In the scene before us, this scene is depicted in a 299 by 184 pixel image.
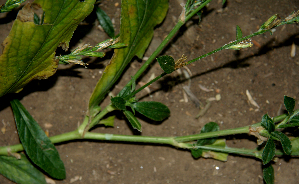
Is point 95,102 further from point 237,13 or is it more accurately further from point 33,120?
point 237,13

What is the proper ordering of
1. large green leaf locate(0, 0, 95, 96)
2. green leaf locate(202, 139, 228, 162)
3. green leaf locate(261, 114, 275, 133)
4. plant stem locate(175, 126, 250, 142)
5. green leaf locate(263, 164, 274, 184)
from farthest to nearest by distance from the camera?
green leaf locate(202, 139, 228, 162)
green leaf locate(263, 164, 274, 184)
plant stem locate(175, 126, 250, 142)
green leaf locate(261, 114, 275, 133)
large green leaf locate(0, 0, 95, 96)

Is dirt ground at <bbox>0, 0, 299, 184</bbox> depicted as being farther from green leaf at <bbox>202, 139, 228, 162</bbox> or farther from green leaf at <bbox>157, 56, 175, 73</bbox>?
green leaf at <bbox>157, 56, 175, 73</bbox>

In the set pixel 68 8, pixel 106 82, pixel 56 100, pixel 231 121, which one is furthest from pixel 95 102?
pixel 231 121

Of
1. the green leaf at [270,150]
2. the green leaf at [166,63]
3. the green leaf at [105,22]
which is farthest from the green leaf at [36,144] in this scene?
the green leaf at [270,150]

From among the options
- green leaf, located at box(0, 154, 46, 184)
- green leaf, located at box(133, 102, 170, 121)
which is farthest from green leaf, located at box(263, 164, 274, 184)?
green leaf, located at box(0, 154, 46, 184)

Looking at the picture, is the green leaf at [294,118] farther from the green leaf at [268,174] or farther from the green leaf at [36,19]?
the green leaf at [36,19]

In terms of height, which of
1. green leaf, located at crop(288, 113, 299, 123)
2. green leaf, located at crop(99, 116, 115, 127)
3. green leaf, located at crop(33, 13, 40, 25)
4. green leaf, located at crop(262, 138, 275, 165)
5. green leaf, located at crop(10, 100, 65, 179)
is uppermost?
green leaf, located at crop(288, 113, 299, 123)
